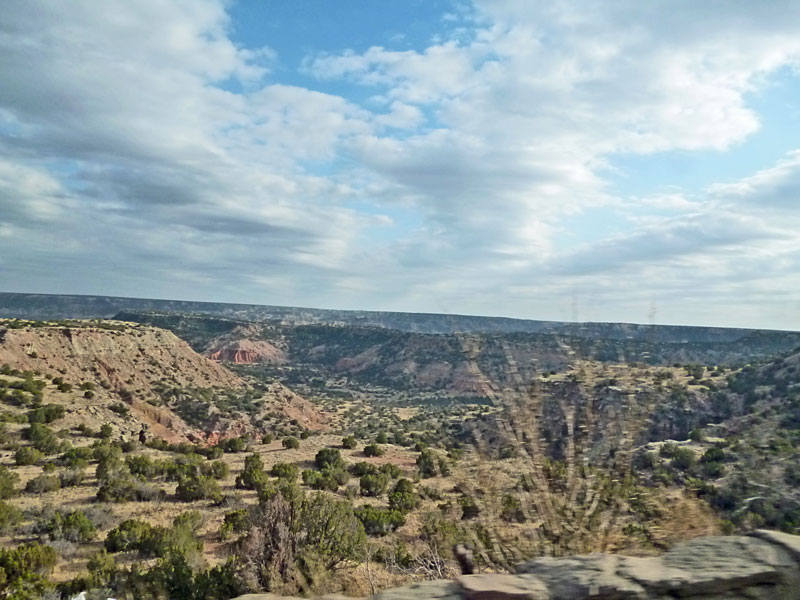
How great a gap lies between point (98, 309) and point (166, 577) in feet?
588

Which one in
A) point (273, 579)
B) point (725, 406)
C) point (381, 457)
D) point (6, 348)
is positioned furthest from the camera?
point (6, 348)

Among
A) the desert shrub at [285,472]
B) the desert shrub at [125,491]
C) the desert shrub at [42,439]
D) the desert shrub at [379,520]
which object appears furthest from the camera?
the desert shrub at [42,439]

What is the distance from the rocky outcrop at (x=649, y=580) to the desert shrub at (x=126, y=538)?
9.68 meters

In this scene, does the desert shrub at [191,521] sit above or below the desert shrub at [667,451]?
below

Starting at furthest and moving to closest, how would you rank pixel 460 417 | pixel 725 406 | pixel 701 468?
pixel 460 417 < pixel 725 406 < pixel 701 468

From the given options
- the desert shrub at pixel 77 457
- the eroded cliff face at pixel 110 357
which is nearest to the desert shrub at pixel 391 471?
the desert shrub at pixel 77 457

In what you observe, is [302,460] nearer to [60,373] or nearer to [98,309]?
[60,373]

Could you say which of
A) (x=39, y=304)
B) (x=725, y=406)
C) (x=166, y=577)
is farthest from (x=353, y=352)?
(x=39, y=304)

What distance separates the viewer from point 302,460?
22.3 m

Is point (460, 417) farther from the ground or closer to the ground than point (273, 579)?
closer to the ground

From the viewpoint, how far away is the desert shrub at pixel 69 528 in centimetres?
1167

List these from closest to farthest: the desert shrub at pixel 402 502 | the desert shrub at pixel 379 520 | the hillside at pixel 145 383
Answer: the desert shrub at pixel 379 520
the desert shrub at pixel 402 502
the hillside at pixel 145 383

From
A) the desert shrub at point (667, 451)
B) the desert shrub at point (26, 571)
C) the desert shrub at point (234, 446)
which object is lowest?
the desert shrub at point (234, 446)

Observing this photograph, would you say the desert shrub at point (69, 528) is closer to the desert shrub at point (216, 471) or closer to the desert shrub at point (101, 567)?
the desert shrub at point (101, 567)
